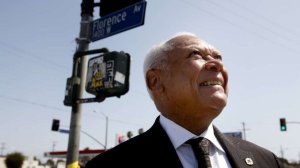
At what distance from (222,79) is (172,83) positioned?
0.43m

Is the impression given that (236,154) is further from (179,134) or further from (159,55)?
(159,55)

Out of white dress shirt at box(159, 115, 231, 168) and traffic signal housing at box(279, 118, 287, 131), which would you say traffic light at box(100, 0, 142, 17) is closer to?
white dress shirt at box(159, 115, 231, 168)

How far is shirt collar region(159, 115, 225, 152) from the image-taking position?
2643mm

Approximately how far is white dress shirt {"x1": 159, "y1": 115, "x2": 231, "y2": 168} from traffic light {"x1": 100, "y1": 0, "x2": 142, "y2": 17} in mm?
2941

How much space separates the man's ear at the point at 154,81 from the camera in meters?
3.05

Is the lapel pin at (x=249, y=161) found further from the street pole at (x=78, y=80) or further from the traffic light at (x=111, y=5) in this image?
the traffic light at (x=111, y=5)

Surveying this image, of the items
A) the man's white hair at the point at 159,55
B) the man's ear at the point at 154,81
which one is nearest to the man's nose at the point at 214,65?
the man's white hair at the point at 159,55

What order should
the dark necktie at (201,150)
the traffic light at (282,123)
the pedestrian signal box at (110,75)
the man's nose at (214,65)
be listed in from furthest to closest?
the traffic light at (282,123)
the pedestrian signal box at (110,75)
the man's nose at (214,65)
the dark necktie at (201,150)

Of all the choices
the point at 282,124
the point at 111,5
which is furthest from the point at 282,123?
the point at 111,5

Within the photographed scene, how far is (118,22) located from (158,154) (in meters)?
3.19

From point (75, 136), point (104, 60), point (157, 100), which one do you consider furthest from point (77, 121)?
point (157, 100)

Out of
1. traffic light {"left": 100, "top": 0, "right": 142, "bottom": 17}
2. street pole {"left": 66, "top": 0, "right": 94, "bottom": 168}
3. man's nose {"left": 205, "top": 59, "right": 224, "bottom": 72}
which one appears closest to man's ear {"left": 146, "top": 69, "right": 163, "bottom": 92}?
man's nose {"left": 205, "top": 59, "right": 224, "bottom": 72}

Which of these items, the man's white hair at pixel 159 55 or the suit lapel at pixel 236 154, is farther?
the man's white hair at pixel 159 55

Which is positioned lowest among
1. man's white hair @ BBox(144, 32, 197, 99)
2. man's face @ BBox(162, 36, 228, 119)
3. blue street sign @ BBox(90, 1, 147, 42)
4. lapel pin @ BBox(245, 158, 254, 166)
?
lapel pin @ BBox(245, 158, 254, 166)
